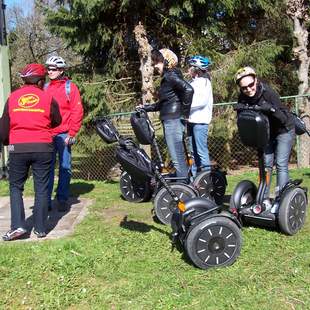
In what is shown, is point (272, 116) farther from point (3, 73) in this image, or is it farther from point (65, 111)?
point (3, 73)

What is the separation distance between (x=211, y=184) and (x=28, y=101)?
2.47 metres

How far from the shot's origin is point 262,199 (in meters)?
5.23

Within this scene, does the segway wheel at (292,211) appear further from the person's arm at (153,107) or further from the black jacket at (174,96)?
the person's arm at (153,107)

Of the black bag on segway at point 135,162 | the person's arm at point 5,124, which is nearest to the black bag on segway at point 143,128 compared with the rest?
the black bag on segway at point 135,162

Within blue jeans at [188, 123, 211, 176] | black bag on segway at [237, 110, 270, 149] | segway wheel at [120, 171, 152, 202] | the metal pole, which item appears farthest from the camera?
the metal pole

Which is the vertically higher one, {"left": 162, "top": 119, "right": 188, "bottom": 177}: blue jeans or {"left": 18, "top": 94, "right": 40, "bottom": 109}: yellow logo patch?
{"left": 18, "top": 94, "right": 40, "bottom": 109}: yellow logo patch

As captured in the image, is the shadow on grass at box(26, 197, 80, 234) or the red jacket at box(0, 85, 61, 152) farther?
the shadow on grass at box(26, 197, 80, 234)

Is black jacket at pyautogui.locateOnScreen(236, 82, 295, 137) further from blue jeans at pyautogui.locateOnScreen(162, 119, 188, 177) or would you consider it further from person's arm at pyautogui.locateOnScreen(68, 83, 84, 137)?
person's arm at pyautogui.locateOnScreen(68, 83, 84, 137)

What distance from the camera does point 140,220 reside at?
6.01 meters

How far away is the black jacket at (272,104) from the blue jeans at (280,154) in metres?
0.08

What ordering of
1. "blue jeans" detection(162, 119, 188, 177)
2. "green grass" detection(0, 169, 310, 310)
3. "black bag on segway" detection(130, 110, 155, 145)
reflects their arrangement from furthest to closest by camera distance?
1. "blue jeans" detection(162, 119, 188, 177)
2. "black bag on segway" detection(130, 110, 155, 145)
3. "green grass" detection(0, 169, 310, 310)

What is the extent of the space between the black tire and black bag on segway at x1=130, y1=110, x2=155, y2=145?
1.05 metres

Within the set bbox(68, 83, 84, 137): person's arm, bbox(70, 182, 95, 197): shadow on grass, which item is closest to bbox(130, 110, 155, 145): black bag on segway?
bbox(68, 83, 84, 137): person's arm

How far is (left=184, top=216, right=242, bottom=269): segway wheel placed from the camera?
4.26 meters
